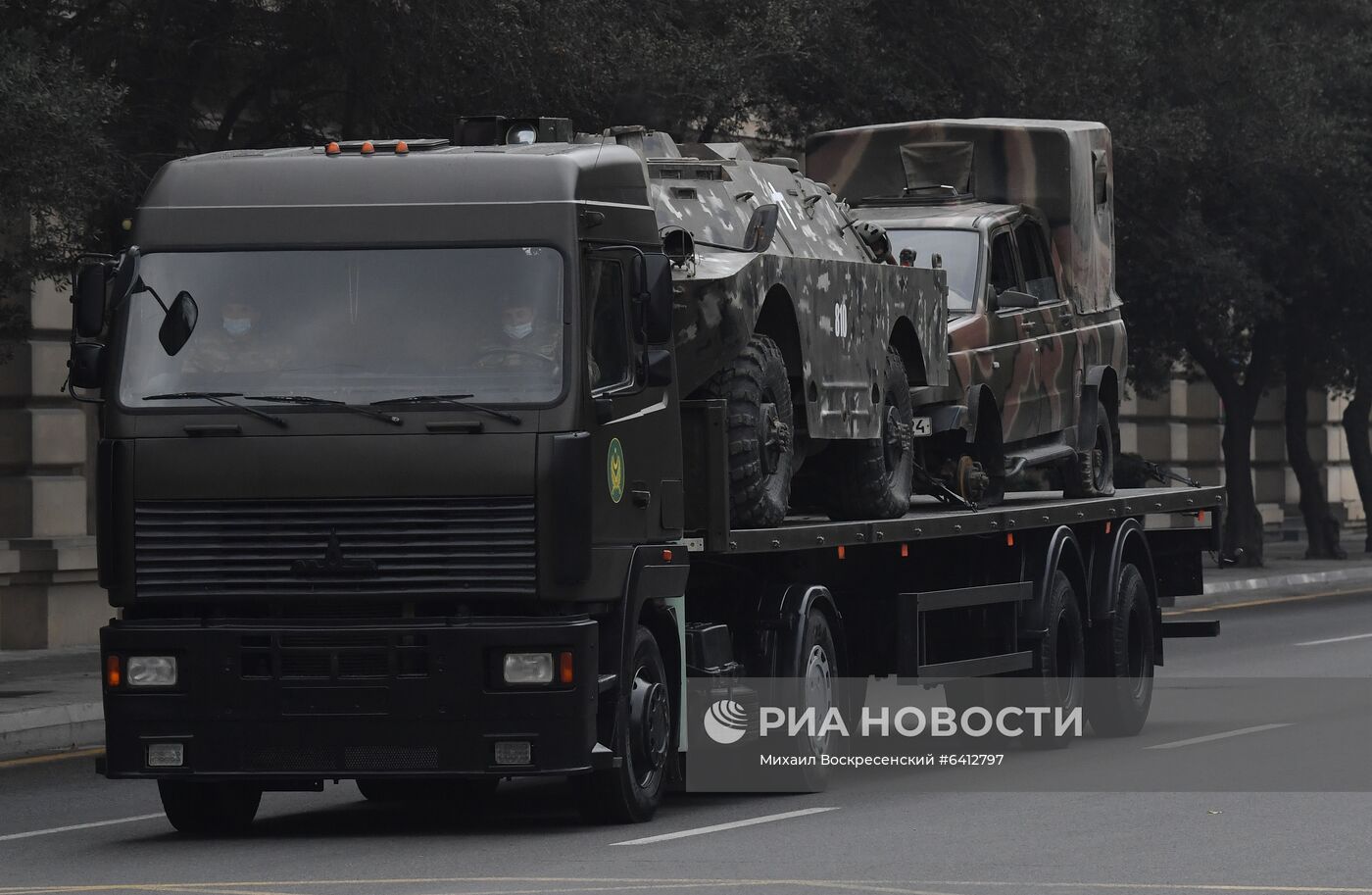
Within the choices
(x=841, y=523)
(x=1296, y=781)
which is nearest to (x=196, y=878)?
(x=841, y=523)

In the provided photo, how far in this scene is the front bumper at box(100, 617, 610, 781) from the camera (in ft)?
34.6

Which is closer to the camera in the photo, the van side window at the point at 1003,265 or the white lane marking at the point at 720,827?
the white lane marking at the point at 720,827

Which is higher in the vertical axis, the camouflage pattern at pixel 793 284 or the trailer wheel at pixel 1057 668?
the camouflage pattern at pixel 793 284

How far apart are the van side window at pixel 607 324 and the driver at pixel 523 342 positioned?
22 cm

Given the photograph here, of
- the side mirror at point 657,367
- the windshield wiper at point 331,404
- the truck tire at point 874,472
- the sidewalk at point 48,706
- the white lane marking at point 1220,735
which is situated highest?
the side mirror at point 657,367

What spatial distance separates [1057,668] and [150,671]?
6716 millimetres

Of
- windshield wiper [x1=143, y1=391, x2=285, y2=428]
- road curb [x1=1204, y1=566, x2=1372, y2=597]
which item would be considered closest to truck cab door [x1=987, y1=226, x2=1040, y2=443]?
windshield wiper [x1=143, y1=391, x2=285, y2=428]

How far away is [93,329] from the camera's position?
1068 cm

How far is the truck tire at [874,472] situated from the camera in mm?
13633

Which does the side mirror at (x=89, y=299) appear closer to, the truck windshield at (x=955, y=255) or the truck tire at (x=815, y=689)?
the truck tire at (x=815, y=689)

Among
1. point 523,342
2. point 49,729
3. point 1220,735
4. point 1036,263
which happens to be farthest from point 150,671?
point 1036,263

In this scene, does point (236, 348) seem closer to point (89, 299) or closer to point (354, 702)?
point (89, 299)

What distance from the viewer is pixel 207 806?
11.7 m

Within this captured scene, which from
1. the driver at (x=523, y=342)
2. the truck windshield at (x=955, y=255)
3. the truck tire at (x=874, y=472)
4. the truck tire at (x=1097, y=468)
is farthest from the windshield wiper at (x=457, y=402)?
the truck tire at (x=1097, y=468)
